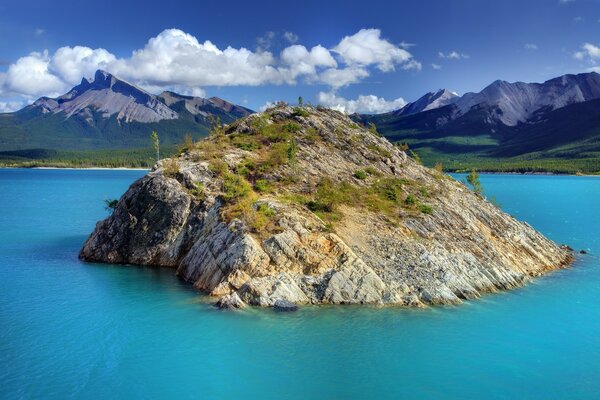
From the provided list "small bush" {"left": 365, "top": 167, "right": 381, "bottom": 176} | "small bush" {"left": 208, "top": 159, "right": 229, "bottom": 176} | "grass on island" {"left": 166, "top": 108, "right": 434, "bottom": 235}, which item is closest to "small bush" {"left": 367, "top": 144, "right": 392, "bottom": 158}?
"small bush" {"left": 365, "top": 167, "right": 381, "bottom": 176}

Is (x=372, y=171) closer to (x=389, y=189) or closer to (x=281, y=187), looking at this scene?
(x=389, y=189)

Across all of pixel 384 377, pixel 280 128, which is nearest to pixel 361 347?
pixel 384 377

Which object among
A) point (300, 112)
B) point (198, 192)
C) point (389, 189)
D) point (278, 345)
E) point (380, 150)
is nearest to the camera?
point (278, 345)

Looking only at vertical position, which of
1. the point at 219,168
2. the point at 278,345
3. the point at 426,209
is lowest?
the point at 278,345

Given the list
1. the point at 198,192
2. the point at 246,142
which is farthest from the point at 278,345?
the point at 246,142

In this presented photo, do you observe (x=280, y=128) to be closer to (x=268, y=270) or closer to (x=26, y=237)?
(x=268, y=270)

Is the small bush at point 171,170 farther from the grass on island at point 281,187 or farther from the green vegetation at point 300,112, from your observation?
the green vegetation at point 300,112

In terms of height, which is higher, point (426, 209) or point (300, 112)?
point (300, 112)
